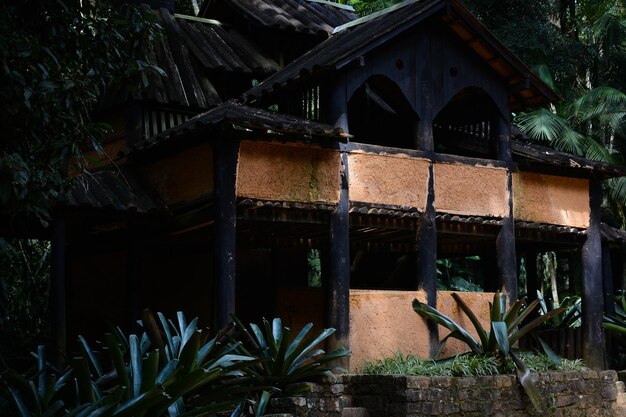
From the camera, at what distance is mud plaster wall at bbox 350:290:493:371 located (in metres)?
13.9

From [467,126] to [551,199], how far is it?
186cm

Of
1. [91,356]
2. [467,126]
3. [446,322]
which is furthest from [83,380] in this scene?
[467,126]

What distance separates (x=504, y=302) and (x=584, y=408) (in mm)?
1844

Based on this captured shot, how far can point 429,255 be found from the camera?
14703mm

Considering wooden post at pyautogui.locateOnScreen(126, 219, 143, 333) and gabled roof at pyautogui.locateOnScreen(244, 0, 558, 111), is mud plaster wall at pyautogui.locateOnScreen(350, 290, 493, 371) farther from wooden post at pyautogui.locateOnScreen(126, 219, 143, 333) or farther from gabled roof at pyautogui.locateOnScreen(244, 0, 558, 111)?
wooden post at pyautogui.locateOnScreen(126, 219, 143, 333)

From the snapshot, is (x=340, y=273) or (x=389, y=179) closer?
(x=340, y=273)

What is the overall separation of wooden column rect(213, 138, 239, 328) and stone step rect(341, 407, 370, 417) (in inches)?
72.5

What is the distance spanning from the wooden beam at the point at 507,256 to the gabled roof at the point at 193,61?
484 centimetres

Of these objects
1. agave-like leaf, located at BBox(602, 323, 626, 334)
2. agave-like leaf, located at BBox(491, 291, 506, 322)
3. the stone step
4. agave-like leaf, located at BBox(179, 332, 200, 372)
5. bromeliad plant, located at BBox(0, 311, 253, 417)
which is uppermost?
agave-like leaf, located at BBox(491, 291, 506, 322)

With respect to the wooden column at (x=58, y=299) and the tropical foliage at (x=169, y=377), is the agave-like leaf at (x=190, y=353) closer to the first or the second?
the tropical foliage at (x=169, y=377)

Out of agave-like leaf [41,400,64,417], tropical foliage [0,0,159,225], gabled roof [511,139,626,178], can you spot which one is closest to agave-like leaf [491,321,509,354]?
gabled roof [511,139,626,178]

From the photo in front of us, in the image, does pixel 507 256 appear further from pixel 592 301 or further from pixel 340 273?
pixel 340 273

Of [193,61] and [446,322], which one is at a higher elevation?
[193,61]

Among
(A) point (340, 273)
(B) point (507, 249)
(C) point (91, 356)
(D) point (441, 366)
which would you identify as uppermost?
(B) point (507, 249)
